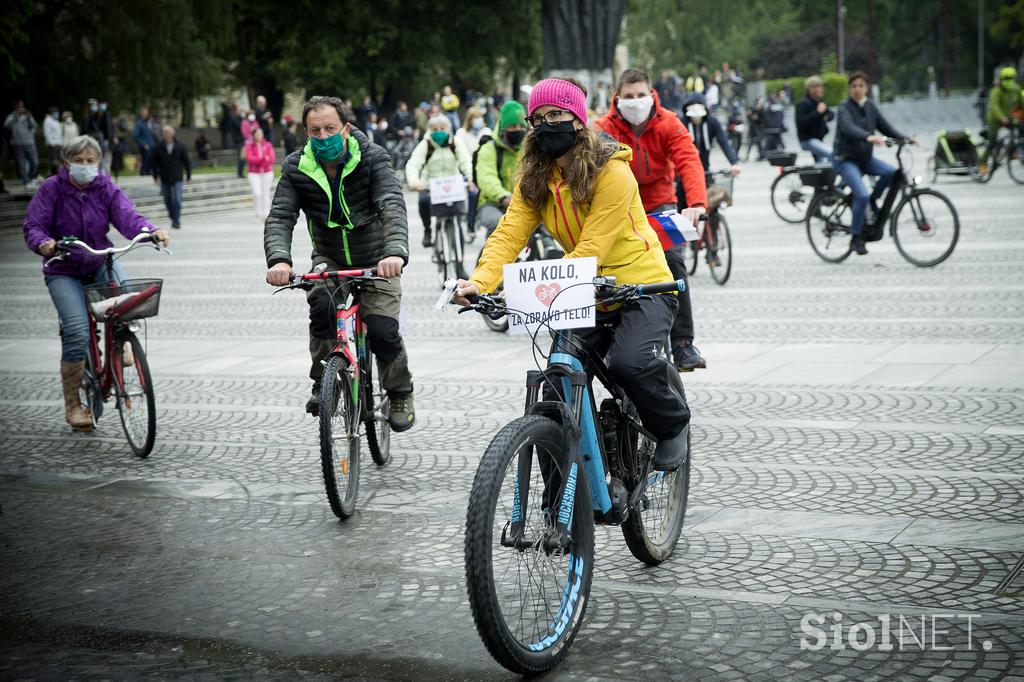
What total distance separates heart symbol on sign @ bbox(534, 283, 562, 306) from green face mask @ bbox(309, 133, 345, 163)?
250 cm

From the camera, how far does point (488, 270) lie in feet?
15.8

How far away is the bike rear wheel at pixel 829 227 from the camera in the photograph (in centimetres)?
1519

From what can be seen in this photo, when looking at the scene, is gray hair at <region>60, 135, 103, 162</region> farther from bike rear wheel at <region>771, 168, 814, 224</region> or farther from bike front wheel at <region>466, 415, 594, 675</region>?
bike rear wheel at <region>771, 168, 814, 224</region>

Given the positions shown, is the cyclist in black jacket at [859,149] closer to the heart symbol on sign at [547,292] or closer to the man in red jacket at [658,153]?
the man in red jacket at [658,153]

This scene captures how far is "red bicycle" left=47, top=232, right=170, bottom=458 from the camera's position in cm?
786

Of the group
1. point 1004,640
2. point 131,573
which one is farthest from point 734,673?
point 131,573

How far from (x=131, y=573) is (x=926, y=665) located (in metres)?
3.28

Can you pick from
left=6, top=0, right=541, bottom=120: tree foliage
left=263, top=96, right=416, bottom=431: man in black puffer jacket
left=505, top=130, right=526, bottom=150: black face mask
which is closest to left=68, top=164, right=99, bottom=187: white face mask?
left=263, top=96, right=416, bottom=431: man in black puffer jacket

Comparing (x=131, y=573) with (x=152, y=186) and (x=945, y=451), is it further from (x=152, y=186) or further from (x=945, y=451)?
(x=152, y=186)

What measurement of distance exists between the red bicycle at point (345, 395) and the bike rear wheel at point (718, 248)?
7.55m

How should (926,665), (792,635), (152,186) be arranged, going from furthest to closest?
(152,186)
(792,635)
(926,665)

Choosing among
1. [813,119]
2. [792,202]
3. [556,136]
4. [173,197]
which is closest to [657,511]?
[556,136]

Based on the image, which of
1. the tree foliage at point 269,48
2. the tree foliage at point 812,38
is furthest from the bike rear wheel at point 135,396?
the tree foliage at point 812,38

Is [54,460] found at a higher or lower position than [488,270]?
lower
